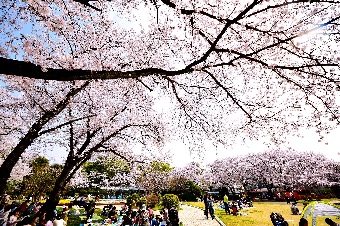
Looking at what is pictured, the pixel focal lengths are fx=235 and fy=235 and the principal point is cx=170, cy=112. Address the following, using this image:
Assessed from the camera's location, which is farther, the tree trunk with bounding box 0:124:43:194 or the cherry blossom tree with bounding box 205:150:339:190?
the cherry blossom tree with bounding box 205:150:339:190

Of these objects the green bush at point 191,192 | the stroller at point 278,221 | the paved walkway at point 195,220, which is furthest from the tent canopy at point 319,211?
the green bush at point 191,192

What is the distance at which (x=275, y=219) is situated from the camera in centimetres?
938

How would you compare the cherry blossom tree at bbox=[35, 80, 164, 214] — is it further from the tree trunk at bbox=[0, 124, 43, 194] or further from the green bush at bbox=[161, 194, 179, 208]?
the green bush at bbox=[161, 194, 179, 208]

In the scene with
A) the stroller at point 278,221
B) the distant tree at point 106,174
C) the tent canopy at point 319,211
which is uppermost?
the distant tree at point 106,174

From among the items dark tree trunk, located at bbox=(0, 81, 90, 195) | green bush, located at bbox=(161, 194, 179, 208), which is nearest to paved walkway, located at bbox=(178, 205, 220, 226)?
green bush, located at bbox=(161, 194, 179, 208)

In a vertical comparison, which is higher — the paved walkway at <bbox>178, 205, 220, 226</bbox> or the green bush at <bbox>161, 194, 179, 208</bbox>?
the green bush at <bbox>161, 194, 179, 208</bbox>

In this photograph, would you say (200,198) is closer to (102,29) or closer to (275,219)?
(275,219)

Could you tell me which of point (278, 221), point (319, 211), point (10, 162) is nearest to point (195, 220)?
point (278, 221)

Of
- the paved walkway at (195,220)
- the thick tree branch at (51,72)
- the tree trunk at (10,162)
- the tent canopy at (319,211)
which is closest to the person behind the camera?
the thick tree branch at (51,72)

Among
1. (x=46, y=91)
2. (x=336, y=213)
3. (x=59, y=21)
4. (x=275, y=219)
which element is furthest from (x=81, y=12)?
(x=336, y=213)

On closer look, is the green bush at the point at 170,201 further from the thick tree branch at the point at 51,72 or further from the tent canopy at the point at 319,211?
the thick tree branch at the point at 51,72

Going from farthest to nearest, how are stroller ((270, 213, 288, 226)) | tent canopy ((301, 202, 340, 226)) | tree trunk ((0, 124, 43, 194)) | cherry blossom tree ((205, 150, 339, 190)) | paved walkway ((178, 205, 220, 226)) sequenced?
cherry blossom tree ((205, 150, 339, 190)), paved walkway ((178, 205, 220, 226)), tent canopy ((301, 202, 340, 226)), stroller ((270, 213, 288, 226)), tree trunk ((0, 124, 43, 194))

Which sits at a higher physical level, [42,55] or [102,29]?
[102,29]

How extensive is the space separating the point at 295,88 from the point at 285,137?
1477mm
